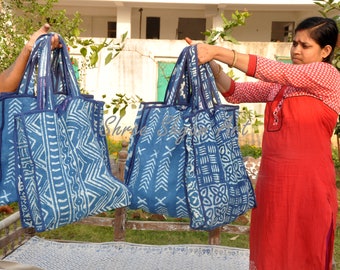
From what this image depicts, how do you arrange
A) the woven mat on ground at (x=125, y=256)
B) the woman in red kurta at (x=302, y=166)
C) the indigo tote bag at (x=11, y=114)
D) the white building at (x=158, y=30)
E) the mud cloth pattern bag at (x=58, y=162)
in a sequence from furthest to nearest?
the white building at (x=158, y=30) → the woven mat on ground at (x=125, y=256) → the woman in red kurta at (x=302, y=166) → the indigo tote bag at (x=11, y=114) → the mud cloth pattern bag at (x=58, y=162)

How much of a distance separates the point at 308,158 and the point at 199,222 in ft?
1.87

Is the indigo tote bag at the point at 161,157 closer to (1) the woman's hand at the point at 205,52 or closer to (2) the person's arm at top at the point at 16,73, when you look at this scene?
(1) the woman's hand at the point at 205,52

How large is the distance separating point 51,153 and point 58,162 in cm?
4

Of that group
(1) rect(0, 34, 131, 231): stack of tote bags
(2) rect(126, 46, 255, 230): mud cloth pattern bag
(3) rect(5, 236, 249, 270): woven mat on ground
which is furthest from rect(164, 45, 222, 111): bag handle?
(3) rect(5, 236, 249, 270): woven mat on ground

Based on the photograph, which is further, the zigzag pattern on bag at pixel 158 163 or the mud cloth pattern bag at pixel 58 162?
the zigzag pattern on bag at pixel 158 163

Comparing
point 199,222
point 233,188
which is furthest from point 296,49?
point 199,222

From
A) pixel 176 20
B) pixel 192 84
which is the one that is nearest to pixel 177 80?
pixel 192 84

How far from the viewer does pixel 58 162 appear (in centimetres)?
143

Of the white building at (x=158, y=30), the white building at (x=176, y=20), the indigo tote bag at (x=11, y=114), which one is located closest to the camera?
the indigo tote bag at (x=11, y=114)

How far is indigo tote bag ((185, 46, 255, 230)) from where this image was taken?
161 cm

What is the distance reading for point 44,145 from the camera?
142 cm

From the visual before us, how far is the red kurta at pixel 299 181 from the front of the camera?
1811mm

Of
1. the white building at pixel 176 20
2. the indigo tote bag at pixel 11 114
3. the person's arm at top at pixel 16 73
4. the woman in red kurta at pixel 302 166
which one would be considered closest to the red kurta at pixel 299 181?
the woman in red kurta at pixel 302 166

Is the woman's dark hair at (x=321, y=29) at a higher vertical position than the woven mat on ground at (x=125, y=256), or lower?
higher
